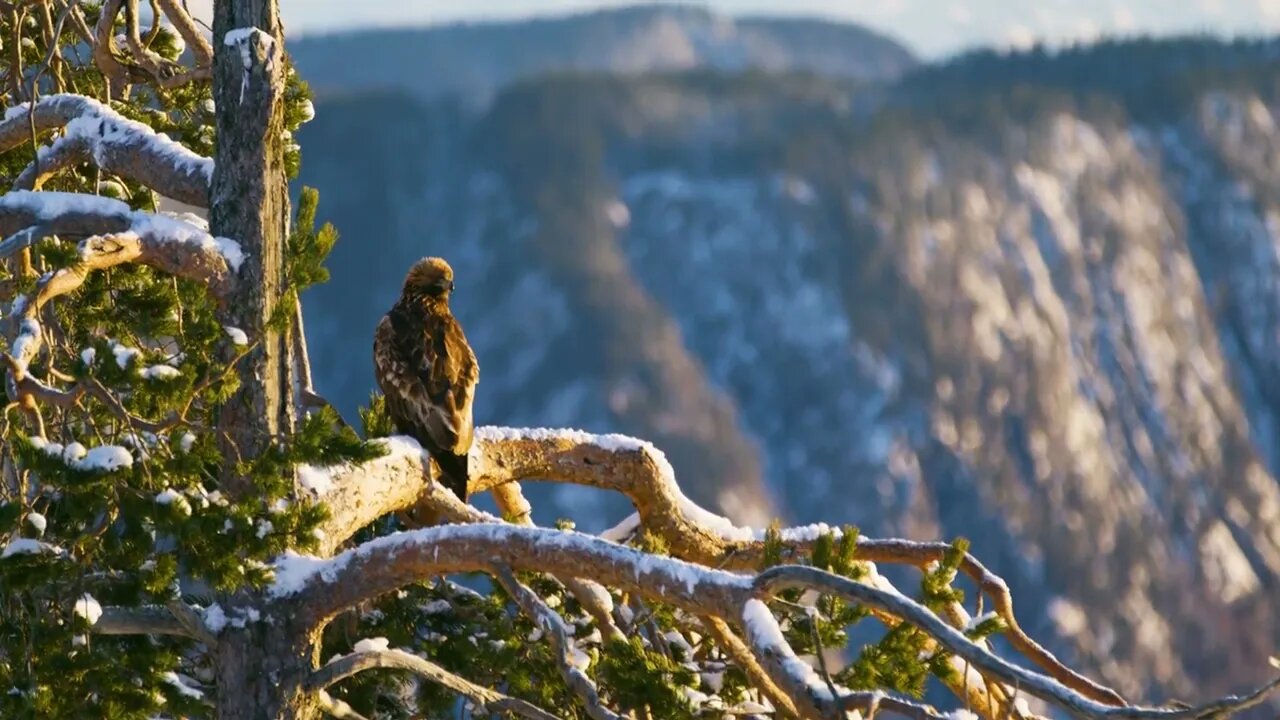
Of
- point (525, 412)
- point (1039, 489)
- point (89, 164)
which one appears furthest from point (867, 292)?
point (89, 164)

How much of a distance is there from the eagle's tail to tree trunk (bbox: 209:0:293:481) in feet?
3.49

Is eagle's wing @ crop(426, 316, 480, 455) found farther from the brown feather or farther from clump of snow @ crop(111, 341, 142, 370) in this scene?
clump of snow @ crop(111, 341, 142, 370)

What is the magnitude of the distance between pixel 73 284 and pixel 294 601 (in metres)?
1.34

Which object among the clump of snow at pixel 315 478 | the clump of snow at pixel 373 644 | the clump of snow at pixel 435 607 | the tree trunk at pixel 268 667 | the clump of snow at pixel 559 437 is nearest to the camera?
the tree trunk at pixel 268 667

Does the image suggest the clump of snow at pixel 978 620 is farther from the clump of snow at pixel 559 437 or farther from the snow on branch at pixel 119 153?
the snow on branch at pixel 119 153

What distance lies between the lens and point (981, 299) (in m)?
156

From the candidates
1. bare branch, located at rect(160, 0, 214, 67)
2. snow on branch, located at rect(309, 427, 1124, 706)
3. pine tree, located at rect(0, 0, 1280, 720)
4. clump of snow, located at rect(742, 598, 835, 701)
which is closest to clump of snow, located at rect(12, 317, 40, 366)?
pine tree, located at rect(0, 0, 1280, 720)

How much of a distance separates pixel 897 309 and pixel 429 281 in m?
148

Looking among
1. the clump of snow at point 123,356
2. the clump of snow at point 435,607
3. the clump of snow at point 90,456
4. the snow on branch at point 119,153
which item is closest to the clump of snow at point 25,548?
the clump of snow at point 90,456

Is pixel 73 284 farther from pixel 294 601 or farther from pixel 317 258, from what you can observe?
pixel 294 601

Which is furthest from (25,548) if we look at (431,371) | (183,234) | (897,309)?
(897,309)

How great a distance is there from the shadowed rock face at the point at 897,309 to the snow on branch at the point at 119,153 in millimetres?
123129

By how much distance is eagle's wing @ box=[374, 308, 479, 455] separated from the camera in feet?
25.4

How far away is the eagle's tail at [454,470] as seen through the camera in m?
7.65
